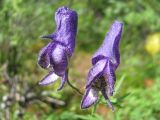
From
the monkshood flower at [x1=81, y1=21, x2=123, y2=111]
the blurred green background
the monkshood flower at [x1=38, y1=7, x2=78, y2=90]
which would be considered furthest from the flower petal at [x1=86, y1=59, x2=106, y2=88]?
the blurred green background

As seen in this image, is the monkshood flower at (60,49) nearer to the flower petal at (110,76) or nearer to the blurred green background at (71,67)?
the flower petal at (110,76)

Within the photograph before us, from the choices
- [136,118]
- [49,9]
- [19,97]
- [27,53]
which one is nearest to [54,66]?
[136,118]

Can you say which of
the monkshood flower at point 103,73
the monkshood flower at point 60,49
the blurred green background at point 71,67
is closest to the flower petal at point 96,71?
the monkshood flower at point 103,73

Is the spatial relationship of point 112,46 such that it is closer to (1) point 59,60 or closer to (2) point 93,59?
(2) point 93,59

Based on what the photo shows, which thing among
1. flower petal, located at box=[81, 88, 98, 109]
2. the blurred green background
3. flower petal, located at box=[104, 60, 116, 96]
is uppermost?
flower petal, located at box=[104, 60, 116, 96]

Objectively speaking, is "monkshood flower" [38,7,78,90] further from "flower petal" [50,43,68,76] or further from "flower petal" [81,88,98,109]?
"flower petal" [81,88,98,109]

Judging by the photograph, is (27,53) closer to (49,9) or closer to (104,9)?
(49,9)
